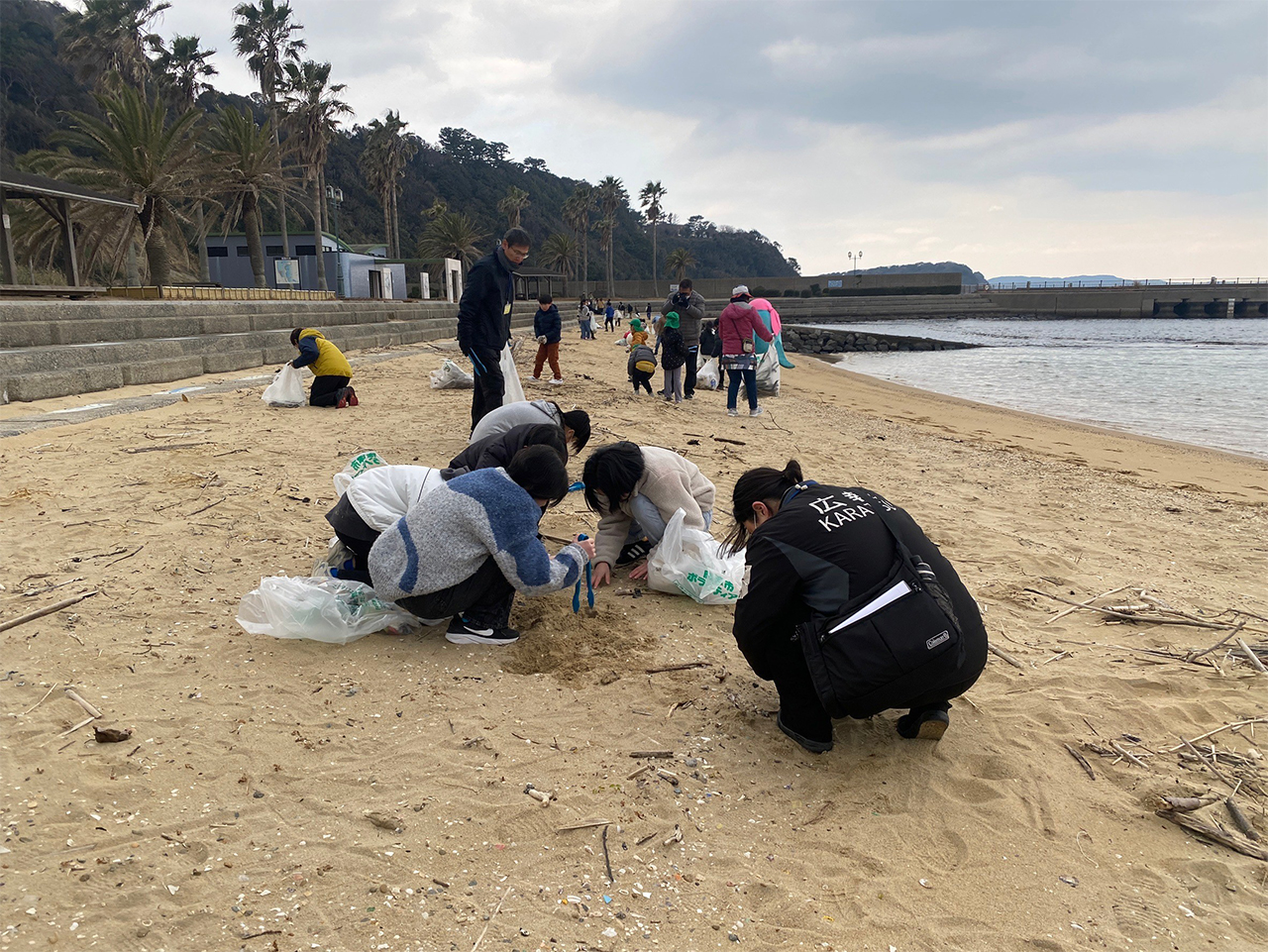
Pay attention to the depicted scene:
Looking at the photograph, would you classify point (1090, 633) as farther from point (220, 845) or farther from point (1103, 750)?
point (220, 845)

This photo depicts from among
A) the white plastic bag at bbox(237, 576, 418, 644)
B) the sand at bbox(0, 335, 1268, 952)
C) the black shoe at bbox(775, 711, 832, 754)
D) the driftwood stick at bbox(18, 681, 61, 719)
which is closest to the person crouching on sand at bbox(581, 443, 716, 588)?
the sand at bbox(0, 335, 1268, 952)

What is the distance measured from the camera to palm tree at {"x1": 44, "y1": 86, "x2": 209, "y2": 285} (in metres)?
17.9

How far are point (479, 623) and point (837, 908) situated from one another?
1810 mm

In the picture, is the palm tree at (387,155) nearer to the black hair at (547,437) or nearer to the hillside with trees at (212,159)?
the hillside with trees at (212,159)

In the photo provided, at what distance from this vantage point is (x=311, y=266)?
3862 cm

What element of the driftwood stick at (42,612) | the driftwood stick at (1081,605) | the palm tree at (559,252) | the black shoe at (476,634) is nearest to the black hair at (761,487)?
the black shoe at (476,634)

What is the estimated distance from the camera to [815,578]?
2.37 m

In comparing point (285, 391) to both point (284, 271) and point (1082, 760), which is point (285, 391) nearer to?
point (1082, 760)

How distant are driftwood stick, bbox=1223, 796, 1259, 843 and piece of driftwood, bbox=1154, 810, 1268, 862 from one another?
0.12 ft

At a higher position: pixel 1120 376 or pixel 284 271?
pixel 284 271

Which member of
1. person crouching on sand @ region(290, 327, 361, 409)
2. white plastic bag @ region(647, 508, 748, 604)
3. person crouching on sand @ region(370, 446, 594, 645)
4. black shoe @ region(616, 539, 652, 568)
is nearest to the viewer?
person crouching on sand @ region(370, 446, 594, 645)

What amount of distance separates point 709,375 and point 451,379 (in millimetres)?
4367

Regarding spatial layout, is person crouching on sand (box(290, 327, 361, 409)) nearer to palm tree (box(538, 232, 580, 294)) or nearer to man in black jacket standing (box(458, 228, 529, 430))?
man in black jacket standing (box(458, 228, 529, 430))

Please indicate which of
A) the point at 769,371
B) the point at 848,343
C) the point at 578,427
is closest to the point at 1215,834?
the point at 578,427
